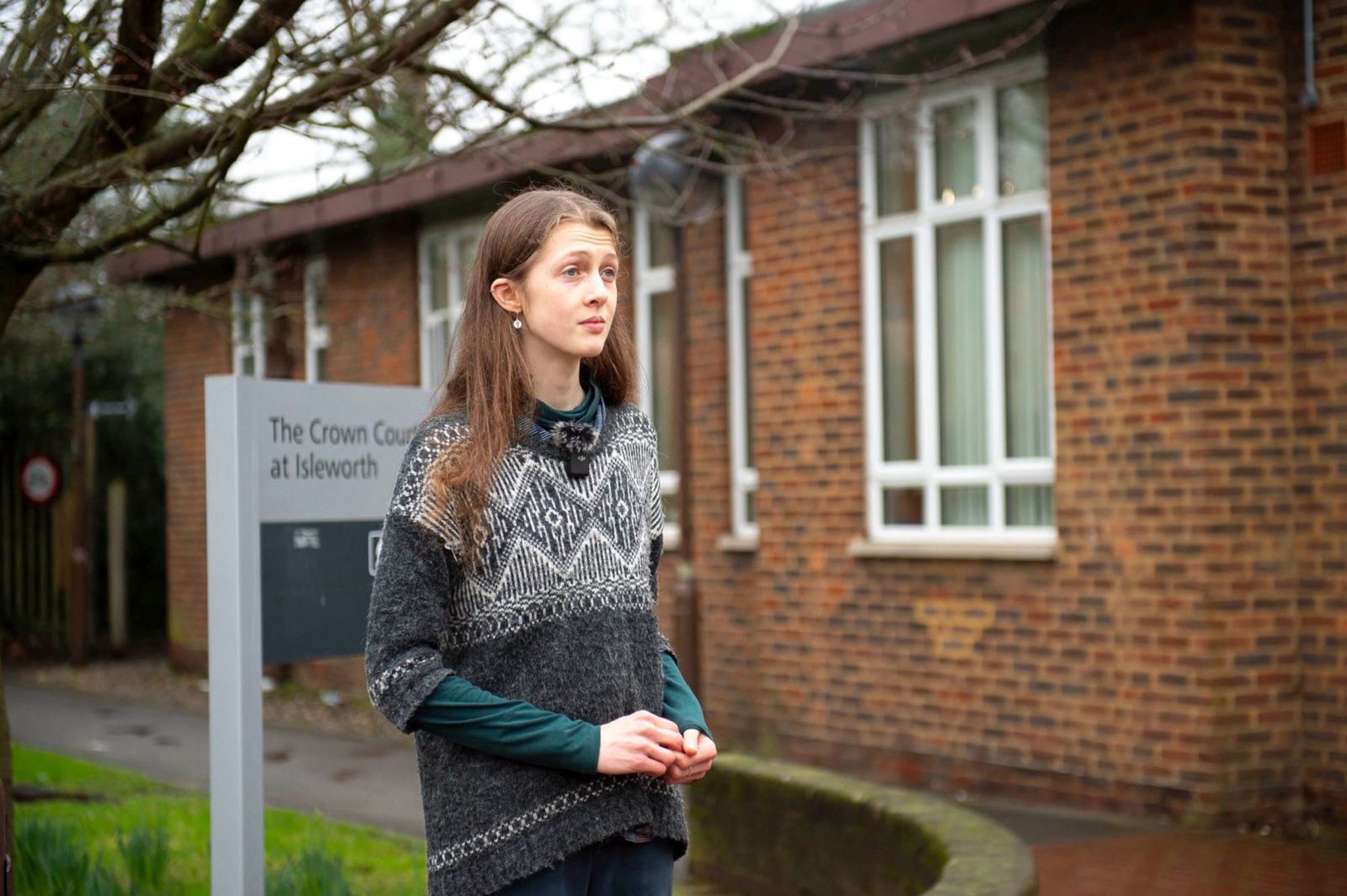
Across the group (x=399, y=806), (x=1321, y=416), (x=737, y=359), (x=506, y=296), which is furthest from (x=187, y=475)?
(x=506, y=296)

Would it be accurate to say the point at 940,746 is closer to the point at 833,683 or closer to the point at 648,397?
the point at 833,683

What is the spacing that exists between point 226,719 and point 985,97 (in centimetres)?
621

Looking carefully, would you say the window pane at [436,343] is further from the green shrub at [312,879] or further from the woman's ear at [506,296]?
the woman's ear at [506,296]

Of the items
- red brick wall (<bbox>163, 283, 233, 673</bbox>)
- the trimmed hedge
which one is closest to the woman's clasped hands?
the trimmed hedge

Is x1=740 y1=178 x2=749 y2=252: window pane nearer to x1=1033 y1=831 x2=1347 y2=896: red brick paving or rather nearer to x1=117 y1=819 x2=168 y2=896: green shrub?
x1=1033 y1=831 x2=1347 y2=896: red brick paving

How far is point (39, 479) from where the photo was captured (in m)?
19.7

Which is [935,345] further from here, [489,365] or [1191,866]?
[489,365]

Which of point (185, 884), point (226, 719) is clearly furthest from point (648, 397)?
point (226, 719)

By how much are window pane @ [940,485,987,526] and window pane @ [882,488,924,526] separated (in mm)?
153

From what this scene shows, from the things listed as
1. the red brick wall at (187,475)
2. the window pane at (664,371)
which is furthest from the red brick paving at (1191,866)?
the red brick wall at (187,475)

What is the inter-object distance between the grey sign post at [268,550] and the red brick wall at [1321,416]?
4.85 m

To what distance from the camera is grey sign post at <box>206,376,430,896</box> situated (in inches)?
185

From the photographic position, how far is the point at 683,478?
11.5 metres

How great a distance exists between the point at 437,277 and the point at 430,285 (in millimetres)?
191
